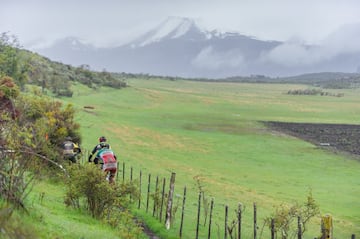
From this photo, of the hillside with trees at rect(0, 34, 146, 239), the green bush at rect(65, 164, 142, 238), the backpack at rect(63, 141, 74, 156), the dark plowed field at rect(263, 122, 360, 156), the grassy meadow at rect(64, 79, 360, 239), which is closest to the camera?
the hillside with trees at rect(0, 34, 146, 239)

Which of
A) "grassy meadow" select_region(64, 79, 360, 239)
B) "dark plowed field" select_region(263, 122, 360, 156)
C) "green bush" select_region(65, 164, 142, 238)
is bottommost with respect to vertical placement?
"grassy meadow" select_region(64, 79, 360, 239)

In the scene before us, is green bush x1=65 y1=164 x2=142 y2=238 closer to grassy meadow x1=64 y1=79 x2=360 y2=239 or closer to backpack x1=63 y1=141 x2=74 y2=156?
grassy meadow x1=64 y1=79 x2=360 y2=239

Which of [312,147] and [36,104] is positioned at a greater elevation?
[36,104]

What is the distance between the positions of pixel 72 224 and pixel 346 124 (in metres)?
77.9

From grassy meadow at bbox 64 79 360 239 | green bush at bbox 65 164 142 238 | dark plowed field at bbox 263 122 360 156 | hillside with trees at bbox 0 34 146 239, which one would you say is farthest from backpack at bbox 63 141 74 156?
dark plowed field at bbox 263 122 360 156

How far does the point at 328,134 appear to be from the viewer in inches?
→ 2847

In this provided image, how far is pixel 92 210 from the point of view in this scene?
1750 centimetres

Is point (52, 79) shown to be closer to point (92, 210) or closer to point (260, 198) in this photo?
point (260, 198)

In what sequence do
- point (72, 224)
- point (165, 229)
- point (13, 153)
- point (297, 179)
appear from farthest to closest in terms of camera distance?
point (297, 179) < point (165, 229) < point (72, 224) < point (13, 153)

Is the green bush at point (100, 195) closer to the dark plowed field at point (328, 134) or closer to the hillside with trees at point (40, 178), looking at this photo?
the hillside with trees at point (40, 178)

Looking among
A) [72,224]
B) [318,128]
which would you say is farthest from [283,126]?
[72,224]

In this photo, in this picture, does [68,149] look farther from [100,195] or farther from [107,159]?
[100,195]

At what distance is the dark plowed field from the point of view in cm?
6142

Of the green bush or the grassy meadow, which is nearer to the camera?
the green bush
